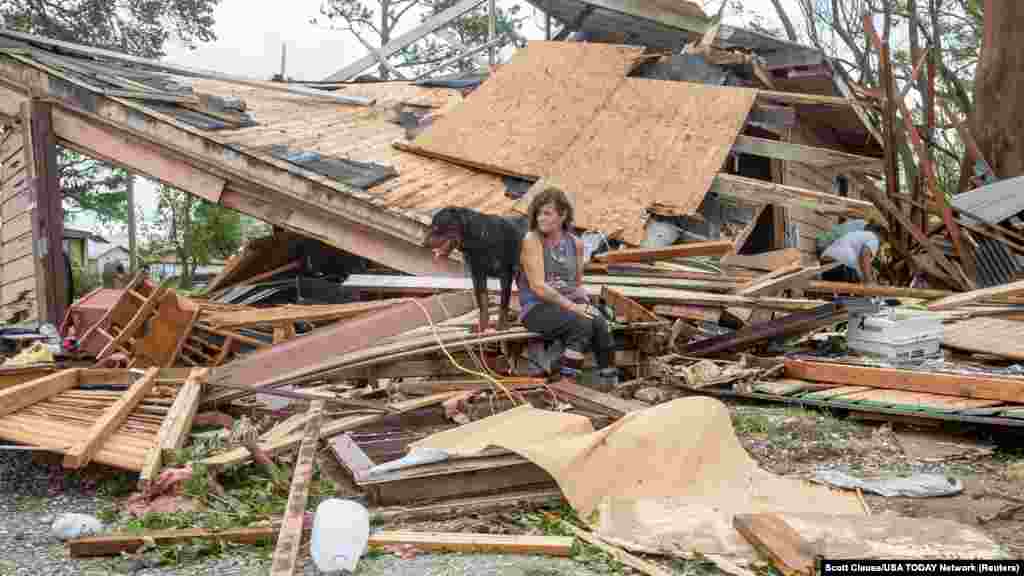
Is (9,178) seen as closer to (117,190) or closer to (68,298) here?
(68,298)

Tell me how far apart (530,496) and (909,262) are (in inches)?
322

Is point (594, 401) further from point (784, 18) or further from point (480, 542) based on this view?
point (784, 18)

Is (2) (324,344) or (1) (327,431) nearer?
(1) (327,431)

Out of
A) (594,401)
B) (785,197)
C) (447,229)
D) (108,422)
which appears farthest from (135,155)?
(785,197)

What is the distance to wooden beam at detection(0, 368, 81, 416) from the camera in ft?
17.9

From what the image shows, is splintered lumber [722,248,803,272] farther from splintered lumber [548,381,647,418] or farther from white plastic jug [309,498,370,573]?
white plastic jug [309,498,370,573]

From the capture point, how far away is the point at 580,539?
3.71 m

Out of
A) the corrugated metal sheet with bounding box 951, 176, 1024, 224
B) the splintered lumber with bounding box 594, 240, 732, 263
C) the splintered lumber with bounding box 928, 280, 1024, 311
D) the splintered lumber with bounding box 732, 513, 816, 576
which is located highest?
the corrugated metal sheet with bounding box 951, 176, 1024, 224

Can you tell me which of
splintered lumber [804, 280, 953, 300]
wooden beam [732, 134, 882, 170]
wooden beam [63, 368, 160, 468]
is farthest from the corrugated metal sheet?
wooden beam [63, 368, 160, 468]

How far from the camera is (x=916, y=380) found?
6.05 meters

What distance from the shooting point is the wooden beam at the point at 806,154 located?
9.52 meters

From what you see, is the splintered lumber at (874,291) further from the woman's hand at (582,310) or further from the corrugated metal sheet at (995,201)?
the woman's hand at (582,310)

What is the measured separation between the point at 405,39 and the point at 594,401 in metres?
10.8

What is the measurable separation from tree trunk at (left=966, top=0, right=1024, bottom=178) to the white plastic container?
936 cm
